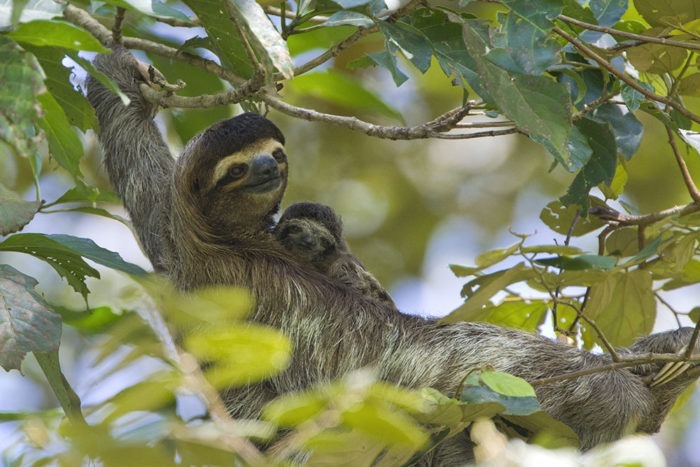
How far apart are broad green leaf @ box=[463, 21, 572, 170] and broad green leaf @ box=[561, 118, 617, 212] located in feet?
3.96

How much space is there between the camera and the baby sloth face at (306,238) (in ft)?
23.3

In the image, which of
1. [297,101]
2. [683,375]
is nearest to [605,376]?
[683,375]

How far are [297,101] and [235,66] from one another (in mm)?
7147

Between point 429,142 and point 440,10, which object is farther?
point 429,142

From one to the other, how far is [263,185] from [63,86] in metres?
1.58

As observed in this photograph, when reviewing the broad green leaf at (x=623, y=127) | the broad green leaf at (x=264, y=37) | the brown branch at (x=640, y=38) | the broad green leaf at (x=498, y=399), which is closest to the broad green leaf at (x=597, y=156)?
the broad green leaf at (x=623, y=127)

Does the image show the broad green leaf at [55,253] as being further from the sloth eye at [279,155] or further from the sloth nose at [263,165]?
the sloth eye at [279,155]

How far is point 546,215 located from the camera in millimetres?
7445

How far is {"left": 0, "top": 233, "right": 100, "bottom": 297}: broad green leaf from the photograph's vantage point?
17.1 ft

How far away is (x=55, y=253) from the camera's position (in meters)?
5.43

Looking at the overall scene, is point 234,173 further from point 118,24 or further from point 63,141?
point 63,141

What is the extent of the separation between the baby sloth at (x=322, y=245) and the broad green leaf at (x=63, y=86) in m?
1.99

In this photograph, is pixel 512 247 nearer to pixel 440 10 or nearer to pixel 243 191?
pixel 440 10

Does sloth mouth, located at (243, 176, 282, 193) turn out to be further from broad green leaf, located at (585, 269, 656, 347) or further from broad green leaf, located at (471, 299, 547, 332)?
broad green leaf, located at (585, 269, 656, 347)
